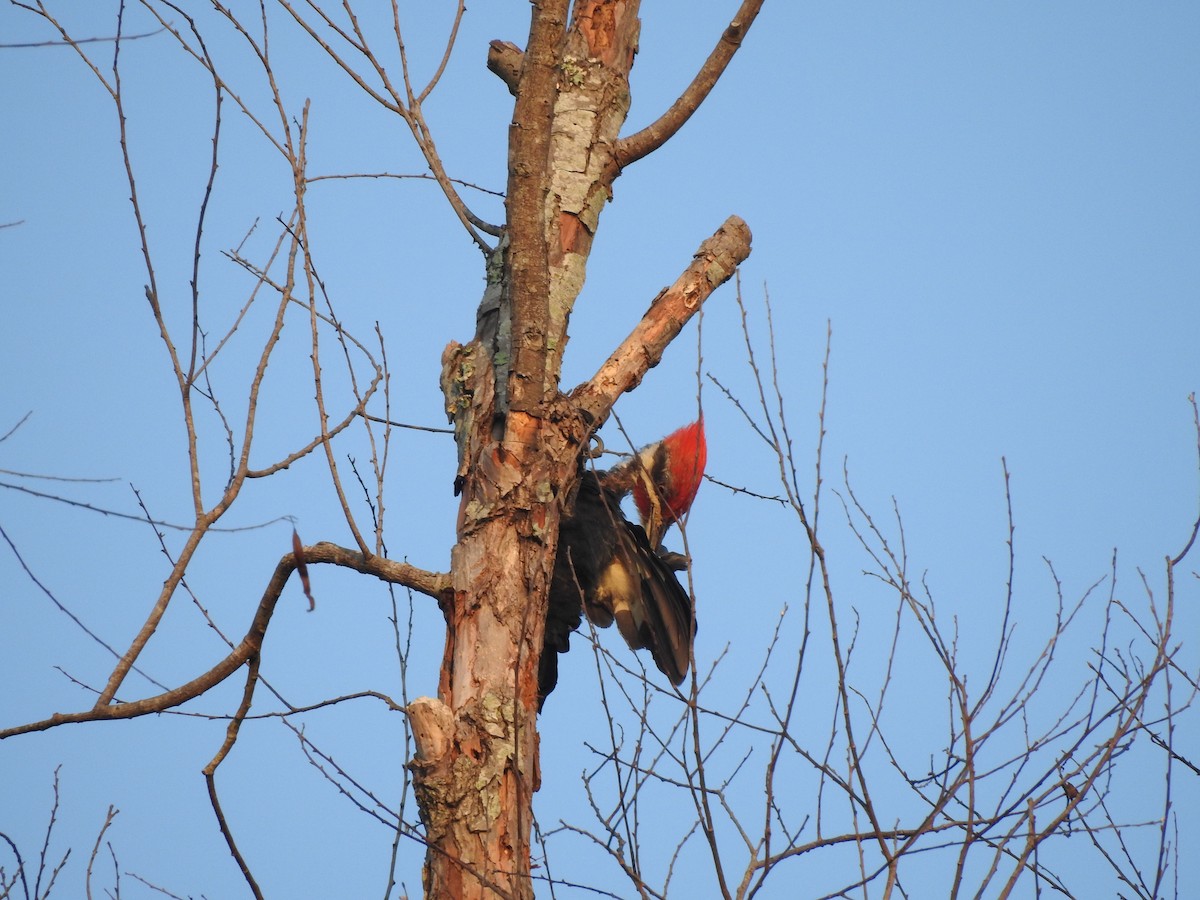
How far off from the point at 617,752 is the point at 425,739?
0.50 metres

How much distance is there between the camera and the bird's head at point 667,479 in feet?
15.6

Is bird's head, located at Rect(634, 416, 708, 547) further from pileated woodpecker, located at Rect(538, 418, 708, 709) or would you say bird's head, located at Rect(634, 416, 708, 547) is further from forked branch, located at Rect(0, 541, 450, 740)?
forked branch, located at Rect(0, 541, 450, 740)

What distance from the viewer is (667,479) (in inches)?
194

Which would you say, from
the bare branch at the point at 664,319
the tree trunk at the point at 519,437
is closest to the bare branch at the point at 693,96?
the tree trunk at the point at 519,437

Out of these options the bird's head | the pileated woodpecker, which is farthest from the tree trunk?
the bird's head

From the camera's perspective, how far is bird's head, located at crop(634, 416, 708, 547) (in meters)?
4.74

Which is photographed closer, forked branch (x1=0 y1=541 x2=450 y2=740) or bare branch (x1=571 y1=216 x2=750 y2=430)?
forked branch (x1=0 y1=541 x2=450 y2=740)

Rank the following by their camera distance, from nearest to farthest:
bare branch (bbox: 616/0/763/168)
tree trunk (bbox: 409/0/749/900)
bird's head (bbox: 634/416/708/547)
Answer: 1. tree trunk (bbox: 409/0/749/900)
2. bare branch (bbox: 616/0/763/168)
3. bird's head (bbox: 634/416/708/547)

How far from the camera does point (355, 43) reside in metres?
3.00

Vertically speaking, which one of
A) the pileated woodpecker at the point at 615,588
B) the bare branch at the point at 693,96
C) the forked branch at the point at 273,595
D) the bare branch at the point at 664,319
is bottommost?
the forked branch at the point at 273,595

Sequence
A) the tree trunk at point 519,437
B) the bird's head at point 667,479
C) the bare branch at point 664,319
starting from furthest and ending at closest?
the bird's head at point 667,479
the bare branch at point 664,319
the tree trunk at point 519,437

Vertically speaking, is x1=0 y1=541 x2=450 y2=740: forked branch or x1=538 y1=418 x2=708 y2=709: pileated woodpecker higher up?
x1=538 y1=418 x2=708 y2=709: pileated woodpecker

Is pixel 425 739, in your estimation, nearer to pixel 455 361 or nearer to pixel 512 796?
pixel 512 796

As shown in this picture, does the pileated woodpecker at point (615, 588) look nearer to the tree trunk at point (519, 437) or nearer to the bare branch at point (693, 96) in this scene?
the tree trunk at point (519, 437)
